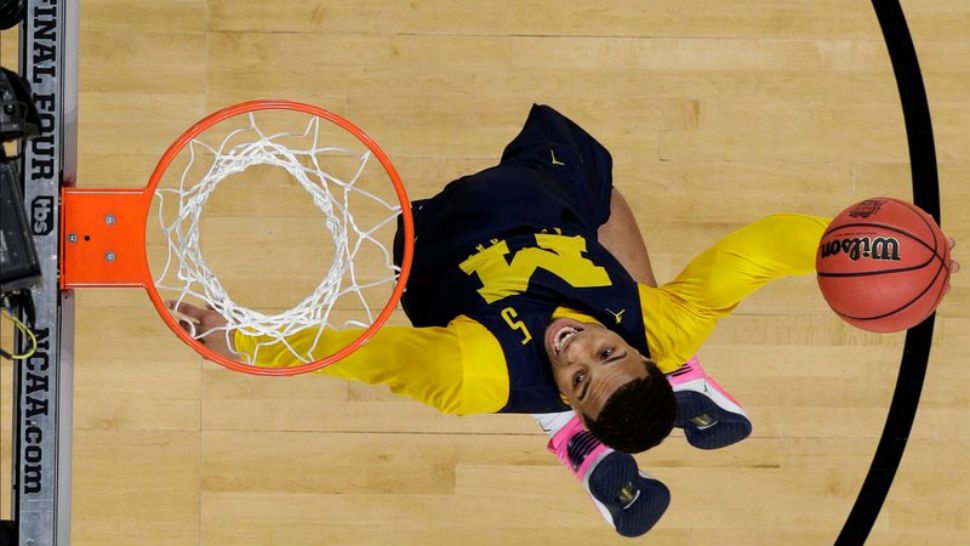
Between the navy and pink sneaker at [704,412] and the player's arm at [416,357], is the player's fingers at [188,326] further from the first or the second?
the navy and pink sneaker at [704,412]

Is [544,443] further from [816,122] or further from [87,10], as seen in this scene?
[87,10]

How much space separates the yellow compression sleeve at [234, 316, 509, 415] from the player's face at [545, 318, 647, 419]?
142 millimetres

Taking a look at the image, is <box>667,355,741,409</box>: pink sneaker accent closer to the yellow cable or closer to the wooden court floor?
the wooden court floor

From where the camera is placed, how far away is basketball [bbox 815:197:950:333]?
7.32ft

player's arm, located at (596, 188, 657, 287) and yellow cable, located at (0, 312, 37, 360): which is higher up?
player's arm, located at (596, 188, 657, 287)

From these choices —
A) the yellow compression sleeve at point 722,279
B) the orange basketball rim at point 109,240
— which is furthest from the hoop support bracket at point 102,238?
the yellow compression sleeve at point 722,279

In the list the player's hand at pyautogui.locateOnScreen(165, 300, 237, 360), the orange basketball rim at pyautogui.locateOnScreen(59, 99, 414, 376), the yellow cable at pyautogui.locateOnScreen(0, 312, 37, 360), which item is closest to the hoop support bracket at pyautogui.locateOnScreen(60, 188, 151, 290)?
the orange basketball rim at pyautogui.locateOnScreen(59, 99, 414, 376)

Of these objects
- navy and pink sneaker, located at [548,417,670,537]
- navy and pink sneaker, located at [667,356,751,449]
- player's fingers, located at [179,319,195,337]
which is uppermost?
player's fingers, located at [179,319,195,337]

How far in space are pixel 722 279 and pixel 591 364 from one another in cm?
42

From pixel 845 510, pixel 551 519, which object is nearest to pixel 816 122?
pixel 845 510

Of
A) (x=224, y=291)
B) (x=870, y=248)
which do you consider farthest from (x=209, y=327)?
(x=870, y=248)

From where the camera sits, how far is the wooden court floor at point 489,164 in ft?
9.26

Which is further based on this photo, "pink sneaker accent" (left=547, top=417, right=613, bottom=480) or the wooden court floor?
the wooden court floor

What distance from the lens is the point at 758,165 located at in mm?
2912
